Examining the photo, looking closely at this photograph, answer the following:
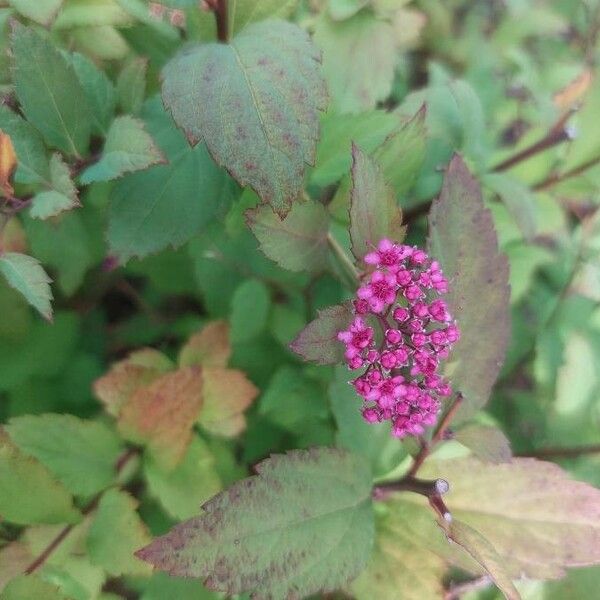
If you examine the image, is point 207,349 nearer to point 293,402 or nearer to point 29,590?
point 293,402

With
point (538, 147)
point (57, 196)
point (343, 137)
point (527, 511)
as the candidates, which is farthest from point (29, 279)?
point (538, 147)

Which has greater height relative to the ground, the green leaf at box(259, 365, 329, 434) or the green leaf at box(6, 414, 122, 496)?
the green leaf at box(6, 414, 122, 496)

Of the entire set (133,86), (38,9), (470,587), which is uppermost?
(38,9)

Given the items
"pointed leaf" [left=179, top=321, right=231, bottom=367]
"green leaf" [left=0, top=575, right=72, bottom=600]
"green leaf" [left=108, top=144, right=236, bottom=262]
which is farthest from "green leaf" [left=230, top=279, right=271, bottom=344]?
"green leaf" [left=0, top=575, right=72, bottom=600]

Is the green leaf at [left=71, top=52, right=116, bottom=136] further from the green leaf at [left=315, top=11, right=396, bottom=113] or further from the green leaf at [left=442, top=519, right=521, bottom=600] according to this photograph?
the green leaf at [left=442, top=519, right=521, bottom=600]

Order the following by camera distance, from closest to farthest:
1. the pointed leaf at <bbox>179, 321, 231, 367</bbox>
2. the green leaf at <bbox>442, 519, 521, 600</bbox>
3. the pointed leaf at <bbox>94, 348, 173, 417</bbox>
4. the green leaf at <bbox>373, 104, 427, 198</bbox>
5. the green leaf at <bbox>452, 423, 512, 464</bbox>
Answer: the green leaf at <bbox>442, 519, 521, 600</bbox>, the green leaf at <bbox>452, 423, 512, 464</bbox>, the green leaf at <bbox>373, 104, 427, 198</bbox>, the pointed leaf at <bbox>94, 348, 173, 417</bbox>, the pointed leaf at <bbox>179, 321, 231, 367</bbox>

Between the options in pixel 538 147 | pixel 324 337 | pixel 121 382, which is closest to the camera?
pixel 324 337

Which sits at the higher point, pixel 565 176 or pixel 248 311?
pixel 565 176

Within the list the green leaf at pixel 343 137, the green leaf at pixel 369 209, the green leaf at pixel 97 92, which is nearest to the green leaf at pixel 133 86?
the green leaf at pixel 97 92
